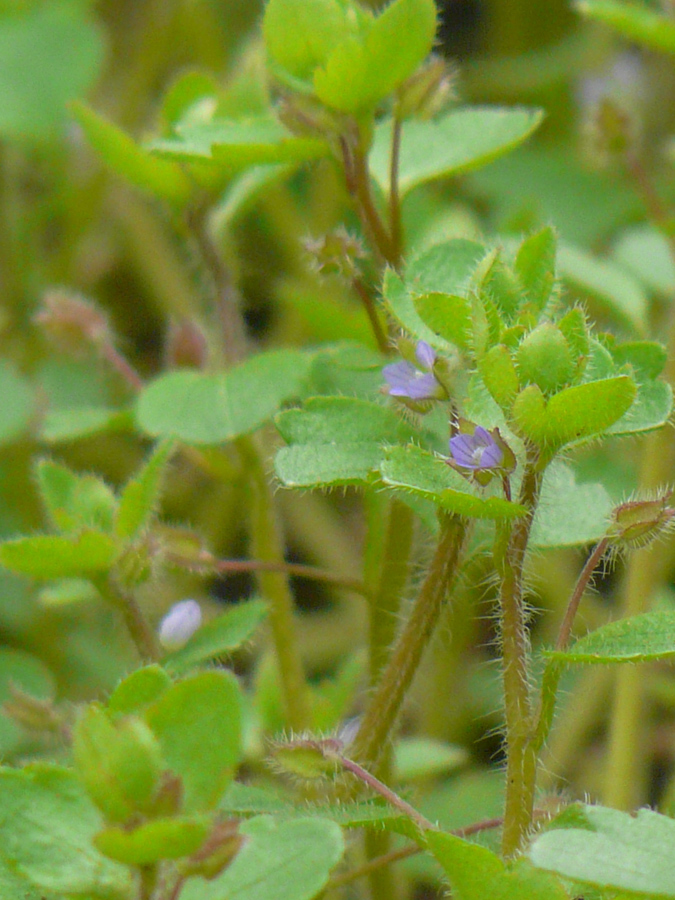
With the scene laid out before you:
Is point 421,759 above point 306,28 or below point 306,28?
Result: below

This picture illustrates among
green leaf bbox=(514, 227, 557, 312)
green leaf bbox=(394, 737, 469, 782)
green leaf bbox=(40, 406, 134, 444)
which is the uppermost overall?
green leaf bbox=(514, 227, 557, 312)

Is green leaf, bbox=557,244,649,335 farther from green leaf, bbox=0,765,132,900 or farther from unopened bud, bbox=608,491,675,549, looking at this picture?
green leaf, bbox=0,765,132,900

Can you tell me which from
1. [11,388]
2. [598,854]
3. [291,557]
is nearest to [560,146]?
[291,557]

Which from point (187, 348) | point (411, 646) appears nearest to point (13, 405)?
point (187, 348)

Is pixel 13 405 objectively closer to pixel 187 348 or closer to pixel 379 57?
pixel 187 348

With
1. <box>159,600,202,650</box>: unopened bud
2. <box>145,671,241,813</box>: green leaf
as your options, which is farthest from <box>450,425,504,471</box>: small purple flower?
<box>159,600,202,650</box>: unopened bud

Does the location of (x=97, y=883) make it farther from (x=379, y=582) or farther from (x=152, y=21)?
(x=152, y=21)
